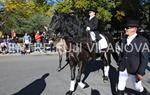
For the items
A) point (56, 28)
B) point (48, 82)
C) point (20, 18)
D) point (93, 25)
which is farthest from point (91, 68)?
point (20, 18)

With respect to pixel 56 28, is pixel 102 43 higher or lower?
Answer: lower

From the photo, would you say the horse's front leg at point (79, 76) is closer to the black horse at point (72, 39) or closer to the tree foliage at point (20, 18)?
the black horse at point (72, 39)

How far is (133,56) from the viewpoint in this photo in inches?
314

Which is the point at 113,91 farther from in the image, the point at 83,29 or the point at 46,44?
the point at 46,44

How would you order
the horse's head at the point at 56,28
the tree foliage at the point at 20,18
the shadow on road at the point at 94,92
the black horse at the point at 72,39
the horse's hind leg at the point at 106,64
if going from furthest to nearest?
the tree foliage at the point at 20,18
the horse's hind leg at the point at 106,64
the shadow on road at the point at 94,92
the black horse at the point at 72,39
the horse's head at the point at 56,28

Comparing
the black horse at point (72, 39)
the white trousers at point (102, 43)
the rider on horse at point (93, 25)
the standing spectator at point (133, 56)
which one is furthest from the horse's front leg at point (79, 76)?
the standing spectator at point (133, 56)

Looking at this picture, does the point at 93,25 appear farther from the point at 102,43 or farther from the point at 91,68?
the point at 91,68

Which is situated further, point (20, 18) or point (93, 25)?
point (20, 18)

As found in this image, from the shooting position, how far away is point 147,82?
1256 cm

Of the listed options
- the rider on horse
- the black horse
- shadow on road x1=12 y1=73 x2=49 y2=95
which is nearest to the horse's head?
the black horse

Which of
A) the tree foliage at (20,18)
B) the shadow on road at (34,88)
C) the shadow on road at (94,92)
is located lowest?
the shadow on road at (94,92)

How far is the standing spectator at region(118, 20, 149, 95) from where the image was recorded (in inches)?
307

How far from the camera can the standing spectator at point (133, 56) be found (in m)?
7.79

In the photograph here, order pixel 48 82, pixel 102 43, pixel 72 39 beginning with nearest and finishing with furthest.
Answer: pixel 72 39 → pixel 48 82 → pixel 102 43
